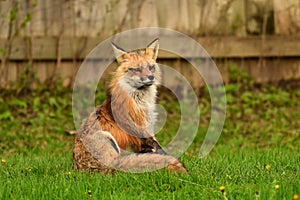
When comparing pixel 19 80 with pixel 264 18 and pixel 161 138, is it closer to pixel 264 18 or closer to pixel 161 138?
pixel 161 138

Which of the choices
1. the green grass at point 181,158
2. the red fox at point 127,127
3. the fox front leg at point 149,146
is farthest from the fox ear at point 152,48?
the green grass at point 181,158

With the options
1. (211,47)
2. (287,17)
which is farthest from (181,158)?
(287,17)

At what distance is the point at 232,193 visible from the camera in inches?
211

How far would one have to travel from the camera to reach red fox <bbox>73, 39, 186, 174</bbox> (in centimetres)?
600

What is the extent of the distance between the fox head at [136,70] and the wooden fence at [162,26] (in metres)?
5.22

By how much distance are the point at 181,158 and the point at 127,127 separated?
3.75 feet

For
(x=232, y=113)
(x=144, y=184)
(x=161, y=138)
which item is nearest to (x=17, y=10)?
(x=161, y=138)

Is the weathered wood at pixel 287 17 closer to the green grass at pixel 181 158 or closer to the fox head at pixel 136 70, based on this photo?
the green grass at pixel 181 158

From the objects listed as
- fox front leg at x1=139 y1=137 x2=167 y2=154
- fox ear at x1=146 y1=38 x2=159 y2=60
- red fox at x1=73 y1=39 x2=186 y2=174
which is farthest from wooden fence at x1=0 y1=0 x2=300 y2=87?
fox front leg at x1=139 y1=137 x2=167 y2=154

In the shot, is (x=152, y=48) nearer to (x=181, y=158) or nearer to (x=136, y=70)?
(x=136, y=70)

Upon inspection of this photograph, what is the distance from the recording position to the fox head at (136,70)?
253 inches

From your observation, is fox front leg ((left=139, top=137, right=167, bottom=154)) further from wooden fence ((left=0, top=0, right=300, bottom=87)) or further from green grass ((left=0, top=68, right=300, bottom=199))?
wooden fence ((left=0, top=0, right=300, bottom=87))

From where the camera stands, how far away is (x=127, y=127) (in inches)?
244

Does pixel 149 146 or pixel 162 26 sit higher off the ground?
pixel 162 26
